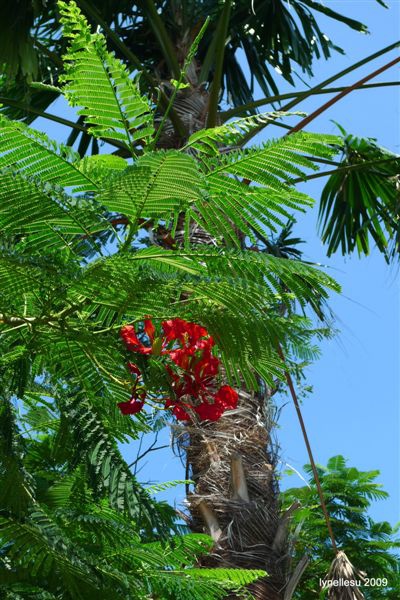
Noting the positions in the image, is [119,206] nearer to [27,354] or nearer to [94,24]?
[27,354]

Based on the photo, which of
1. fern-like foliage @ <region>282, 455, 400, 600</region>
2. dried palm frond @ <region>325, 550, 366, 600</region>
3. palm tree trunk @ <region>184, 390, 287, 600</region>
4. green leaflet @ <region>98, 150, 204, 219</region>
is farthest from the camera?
fern-like foliage @ <region>282, 455, 400, 600</region>

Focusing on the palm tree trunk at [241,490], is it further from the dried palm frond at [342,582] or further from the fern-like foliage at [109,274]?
the fern-like foliage at [109,274]

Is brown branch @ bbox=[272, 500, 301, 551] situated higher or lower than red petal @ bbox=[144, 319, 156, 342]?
higher

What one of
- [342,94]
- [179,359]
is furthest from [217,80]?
[179,359]

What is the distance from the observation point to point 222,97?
23.6 feet

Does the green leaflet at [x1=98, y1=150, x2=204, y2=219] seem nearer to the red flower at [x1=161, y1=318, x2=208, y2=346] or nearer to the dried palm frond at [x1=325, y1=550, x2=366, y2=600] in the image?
the red flower at [x1=161, y1=318, x2=208, y2=346]

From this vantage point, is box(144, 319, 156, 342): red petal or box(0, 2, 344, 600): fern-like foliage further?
box(144, 319, 156, 342): red petal

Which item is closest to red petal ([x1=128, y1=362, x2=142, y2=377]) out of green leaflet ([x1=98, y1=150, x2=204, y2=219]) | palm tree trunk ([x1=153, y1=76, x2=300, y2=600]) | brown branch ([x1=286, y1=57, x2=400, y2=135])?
green leaflet ([x1=98, y1=150, x2=204, y2=219])

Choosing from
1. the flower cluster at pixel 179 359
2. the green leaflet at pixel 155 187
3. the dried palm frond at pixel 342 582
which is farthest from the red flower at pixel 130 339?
the dried palm frond at pixel 342 582

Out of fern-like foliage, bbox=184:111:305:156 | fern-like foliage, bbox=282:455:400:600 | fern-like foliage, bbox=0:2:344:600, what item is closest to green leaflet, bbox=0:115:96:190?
fern-like foliage, bbox=0:2:344:600

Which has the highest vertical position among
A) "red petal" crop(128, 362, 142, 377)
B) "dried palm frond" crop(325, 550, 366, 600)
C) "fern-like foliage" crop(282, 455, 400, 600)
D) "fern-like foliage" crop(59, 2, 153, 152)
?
"fern-like foliage" crop(282, 455, 400, 600)

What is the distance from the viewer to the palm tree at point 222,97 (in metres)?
3.93

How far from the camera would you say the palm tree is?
393cm

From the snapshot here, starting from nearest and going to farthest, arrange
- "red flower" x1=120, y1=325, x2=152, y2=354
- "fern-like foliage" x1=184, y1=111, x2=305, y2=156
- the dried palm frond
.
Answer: "fern-like foliage" x1=184, y1=111, x2=305, y2=156 < "red flower" x1=120, y1=325, x2=152, y2=354 < the dried palm frond
